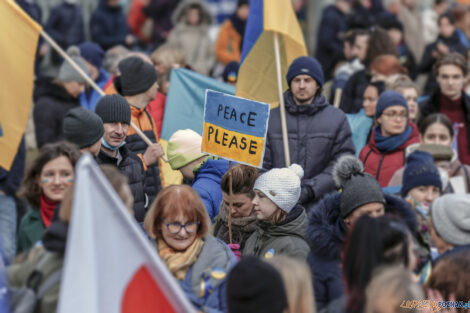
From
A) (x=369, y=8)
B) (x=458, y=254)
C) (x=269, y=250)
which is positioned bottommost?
(x=269, y=250)

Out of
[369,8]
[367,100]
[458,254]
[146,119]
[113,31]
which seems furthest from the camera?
[369,8]

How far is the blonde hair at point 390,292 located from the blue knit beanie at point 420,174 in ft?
9.50

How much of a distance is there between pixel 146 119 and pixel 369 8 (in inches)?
310

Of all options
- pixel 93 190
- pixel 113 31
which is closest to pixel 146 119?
pixel 93 190

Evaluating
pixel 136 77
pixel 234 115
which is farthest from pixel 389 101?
pixel 136 77

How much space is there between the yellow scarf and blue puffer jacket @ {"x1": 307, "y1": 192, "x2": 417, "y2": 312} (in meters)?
0.70

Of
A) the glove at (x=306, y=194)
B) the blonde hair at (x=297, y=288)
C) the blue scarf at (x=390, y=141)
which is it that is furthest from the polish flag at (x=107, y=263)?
the blue scarf at (x=390, y=141)

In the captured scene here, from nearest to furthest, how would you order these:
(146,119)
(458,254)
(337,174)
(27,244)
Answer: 1. (458,254)
2. (27,244)
3. (337,174)
4. (146,119)

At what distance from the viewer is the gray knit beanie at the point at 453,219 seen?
5328 millimetres

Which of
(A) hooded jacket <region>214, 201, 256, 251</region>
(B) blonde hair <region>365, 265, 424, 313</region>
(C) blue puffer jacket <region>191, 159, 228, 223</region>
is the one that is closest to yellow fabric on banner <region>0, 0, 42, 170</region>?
(C) blue puffer jacket <region>191, 159, 228, 223</region>

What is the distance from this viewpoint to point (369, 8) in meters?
15.0

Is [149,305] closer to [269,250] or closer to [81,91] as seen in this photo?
[269,250]

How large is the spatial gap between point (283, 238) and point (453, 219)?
1151 millimetres

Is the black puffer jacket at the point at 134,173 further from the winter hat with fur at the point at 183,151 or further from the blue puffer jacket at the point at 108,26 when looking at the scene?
the blue puffer jacket at the point at 108,26
